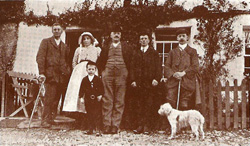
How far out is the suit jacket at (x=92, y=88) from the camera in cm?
452

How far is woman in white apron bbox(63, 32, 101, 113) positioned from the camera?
15.8ft

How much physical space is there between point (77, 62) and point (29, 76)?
2.17 m

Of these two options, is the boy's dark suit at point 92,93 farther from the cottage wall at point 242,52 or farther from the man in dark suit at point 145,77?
the cottage wall at point 242,52

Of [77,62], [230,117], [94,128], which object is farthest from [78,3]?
[230,117]

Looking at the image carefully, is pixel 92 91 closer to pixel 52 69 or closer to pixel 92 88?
pixel 92 88

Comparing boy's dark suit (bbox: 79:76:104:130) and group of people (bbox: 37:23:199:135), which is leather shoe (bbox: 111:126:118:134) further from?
boy's dark suit (bbox: 79:76:104:130)

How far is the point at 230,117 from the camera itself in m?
5.50

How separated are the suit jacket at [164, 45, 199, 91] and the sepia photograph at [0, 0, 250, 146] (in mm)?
18

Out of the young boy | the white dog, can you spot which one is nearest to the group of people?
the young boy

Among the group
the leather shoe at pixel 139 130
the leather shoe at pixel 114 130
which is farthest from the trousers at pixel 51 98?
the leather shoe at pixel 139 130

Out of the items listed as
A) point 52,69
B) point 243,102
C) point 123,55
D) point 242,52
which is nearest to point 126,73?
point 123,55

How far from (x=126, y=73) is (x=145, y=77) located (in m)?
0.35

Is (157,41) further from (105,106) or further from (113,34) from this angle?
(105,106)

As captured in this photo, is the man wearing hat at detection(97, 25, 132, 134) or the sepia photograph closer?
the sepia photograph
